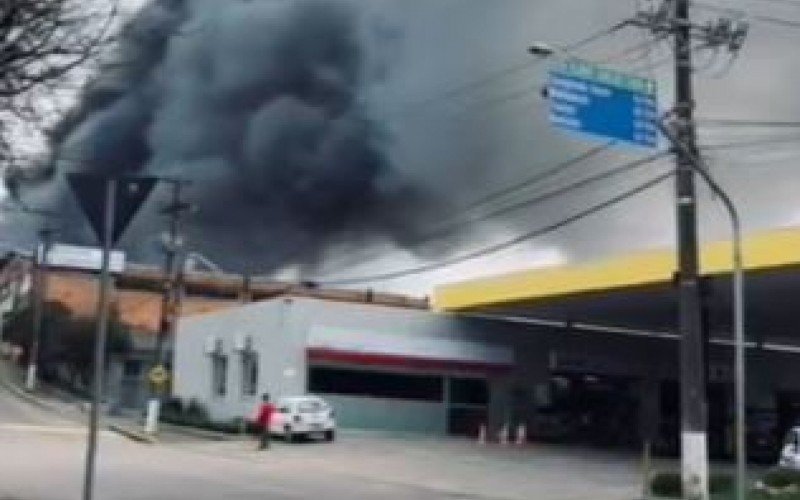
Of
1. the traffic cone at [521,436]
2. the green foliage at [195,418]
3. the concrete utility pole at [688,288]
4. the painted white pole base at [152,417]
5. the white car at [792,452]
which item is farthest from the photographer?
the traffic cone at [521,436]

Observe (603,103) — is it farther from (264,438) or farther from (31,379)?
(31,379)

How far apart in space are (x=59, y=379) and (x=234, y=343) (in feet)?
108

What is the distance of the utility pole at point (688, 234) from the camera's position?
24734 millimetres

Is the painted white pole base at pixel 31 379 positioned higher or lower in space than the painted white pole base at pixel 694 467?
higher

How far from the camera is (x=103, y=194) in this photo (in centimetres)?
1419

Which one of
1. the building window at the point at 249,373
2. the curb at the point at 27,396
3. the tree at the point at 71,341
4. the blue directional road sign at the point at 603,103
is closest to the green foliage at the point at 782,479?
the blue directional road sign at the point at 603,103

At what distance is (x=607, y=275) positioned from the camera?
4538 centimetres

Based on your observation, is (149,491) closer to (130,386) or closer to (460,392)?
(460,392)

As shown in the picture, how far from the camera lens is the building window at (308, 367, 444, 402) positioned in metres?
53.2

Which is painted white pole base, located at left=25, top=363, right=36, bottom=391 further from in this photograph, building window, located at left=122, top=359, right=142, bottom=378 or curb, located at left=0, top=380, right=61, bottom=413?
building window, located at left=122, top=359, right=142, bottom=378

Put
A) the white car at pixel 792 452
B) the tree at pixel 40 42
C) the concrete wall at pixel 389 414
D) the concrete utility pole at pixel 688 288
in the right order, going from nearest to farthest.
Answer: the tree at pixel 40 42, the concrete utility pole at pixel 688 288, the white car at pixel 792 452, the concrete wall at pixel 389 414

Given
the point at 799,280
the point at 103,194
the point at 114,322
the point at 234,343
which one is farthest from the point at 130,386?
the point at 103,194

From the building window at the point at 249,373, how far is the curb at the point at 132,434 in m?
4.99

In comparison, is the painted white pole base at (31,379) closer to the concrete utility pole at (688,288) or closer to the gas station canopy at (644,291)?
the gas station canopy at (644,291)
